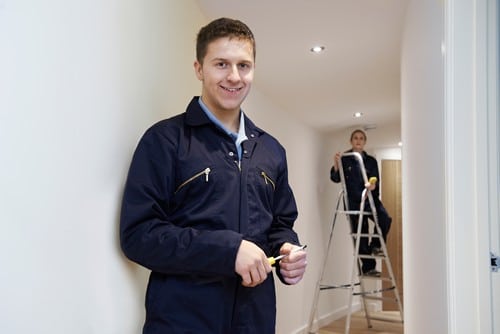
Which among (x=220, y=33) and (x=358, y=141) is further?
(x=358, y=141)

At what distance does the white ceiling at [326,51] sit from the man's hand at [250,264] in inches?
51.8

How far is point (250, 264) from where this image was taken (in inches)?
40.0

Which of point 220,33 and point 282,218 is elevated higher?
point 220,33

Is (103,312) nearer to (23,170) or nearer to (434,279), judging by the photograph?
(23,170)

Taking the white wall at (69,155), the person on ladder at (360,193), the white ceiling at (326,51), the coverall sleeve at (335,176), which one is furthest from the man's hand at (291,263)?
the coverall sleeve at (335,176)

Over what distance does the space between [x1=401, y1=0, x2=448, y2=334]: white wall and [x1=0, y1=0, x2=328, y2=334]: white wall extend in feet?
2.63

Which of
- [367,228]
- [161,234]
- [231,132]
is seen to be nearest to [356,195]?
[367,228]

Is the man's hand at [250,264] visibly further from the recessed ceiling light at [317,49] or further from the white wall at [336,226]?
the white wall at [336,226]

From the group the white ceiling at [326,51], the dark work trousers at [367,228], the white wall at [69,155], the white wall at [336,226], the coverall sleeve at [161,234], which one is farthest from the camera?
the white wall at [336,226]

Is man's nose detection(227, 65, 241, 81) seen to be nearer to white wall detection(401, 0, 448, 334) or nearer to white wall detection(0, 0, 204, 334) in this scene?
white wall detection(0, 0, 204, 334)

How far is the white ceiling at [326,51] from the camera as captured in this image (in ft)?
7.09

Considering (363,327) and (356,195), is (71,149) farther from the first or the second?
(363,327)

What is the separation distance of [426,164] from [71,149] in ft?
3.92

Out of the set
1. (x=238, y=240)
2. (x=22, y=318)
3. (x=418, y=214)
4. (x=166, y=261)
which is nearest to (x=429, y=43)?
(x=418, y=214)
